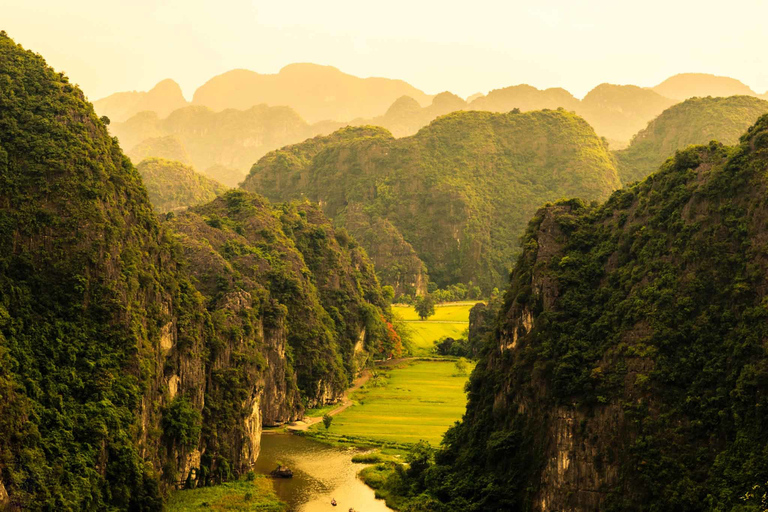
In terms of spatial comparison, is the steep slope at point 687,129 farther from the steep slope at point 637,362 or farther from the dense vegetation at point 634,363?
the dense vegetation at point 634,363

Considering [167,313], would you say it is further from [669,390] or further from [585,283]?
[669,390]

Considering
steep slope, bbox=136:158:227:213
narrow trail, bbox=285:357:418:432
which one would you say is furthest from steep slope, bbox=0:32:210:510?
steep slope, bbox=136:158:227:213

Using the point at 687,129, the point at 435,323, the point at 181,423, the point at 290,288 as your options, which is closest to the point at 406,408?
the point at 290,288

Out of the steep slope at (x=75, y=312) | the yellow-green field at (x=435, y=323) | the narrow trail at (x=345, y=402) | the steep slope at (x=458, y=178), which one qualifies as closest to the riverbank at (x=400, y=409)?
the narrow trail at (x=345, y=402)

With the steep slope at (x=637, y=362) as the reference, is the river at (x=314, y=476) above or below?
below

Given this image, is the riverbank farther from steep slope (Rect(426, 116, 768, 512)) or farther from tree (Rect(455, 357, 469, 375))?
steep slope (Rect(426, 116, 768, 512))

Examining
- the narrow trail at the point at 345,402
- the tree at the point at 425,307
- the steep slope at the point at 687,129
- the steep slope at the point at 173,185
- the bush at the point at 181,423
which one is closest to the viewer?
the bush at the point at 181,423

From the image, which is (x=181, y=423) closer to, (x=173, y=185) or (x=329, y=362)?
(x=329, y=362)
